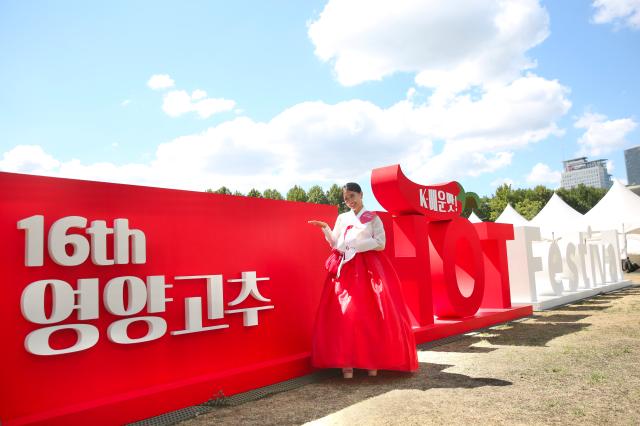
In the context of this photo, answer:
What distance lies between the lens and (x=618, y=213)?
18.9 meters

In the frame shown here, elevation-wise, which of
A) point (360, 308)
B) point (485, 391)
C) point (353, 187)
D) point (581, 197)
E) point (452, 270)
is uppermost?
point (581, 197)

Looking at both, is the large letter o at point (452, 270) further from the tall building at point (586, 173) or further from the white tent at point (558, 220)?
the tall building at point (586, 173)

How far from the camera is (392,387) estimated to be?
→ 411 centimetres

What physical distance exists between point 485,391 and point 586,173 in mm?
183849

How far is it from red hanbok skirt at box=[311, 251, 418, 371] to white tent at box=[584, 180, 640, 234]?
Result: 17.3 metres

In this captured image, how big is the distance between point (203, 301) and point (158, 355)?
53cm

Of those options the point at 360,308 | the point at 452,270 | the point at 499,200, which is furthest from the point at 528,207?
the point at 360,308

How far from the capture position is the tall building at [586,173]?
163000 millimetres

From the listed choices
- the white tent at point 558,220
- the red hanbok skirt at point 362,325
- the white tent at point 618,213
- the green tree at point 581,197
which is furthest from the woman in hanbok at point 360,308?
the green tree at point 581,197

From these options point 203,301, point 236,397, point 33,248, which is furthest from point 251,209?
point 33,248

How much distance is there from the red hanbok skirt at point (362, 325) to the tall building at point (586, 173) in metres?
176

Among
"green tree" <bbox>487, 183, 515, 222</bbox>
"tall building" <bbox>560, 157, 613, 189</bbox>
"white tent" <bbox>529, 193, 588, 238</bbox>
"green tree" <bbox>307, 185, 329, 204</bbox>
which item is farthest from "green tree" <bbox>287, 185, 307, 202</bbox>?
"tall building" <bbox>560, 157, 613, 189</bbox>

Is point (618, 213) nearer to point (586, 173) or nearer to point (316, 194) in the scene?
point (316, 194)

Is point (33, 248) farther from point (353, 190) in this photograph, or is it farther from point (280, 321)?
point (353, 190)
